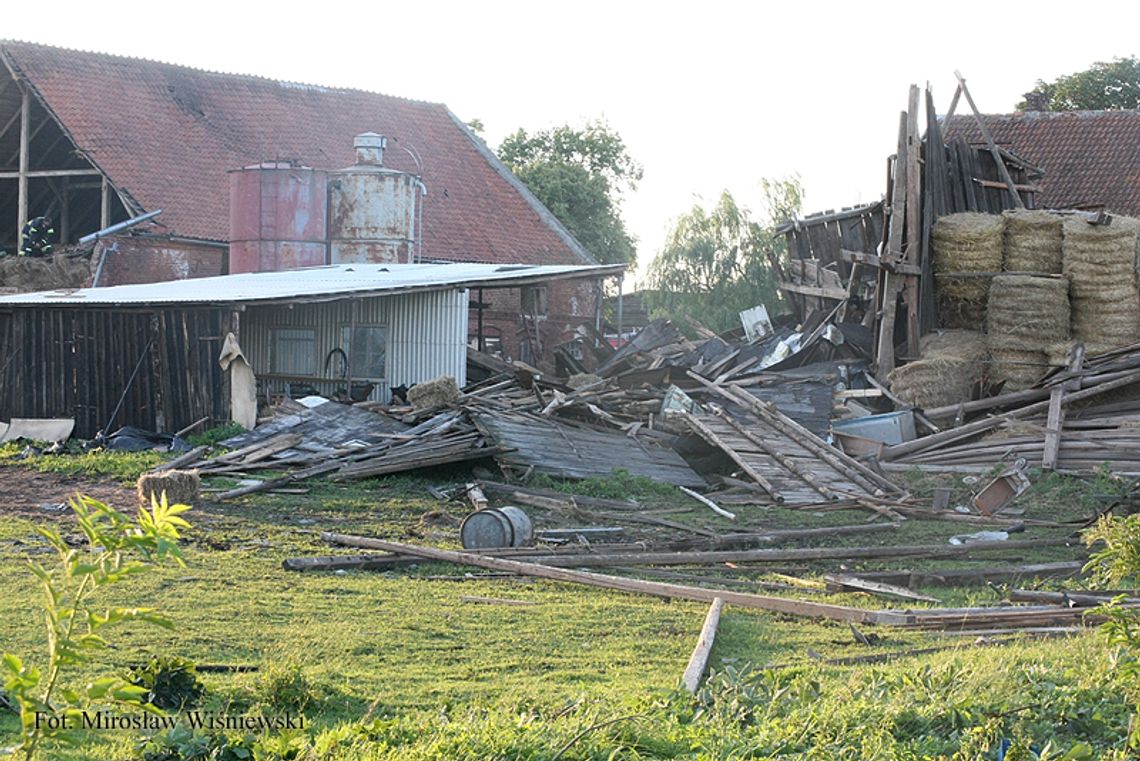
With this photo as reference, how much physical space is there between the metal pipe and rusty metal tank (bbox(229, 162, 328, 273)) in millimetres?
2102

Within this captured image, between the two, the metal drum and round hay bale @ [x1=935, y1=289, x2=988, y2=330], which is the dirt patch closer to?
the metal drum

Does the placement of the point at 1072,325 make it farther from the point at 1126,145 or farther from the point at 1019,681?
the point at 1126,145

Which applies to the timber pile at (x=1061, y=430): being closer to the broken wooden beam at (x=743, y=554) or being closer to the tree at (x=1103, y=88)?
the broken wooden beam at (x=743, y=554)

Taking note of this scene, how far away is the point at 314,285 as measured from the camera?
23766mm

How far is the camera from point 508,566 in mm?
12125

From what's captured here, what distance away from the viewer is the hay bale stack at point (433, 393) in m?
21.6

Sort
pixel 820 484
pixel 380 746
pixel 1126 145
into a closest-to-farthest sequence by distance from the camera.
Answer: pixel 380 746 → pixel 820 484 → pixel 1126 145

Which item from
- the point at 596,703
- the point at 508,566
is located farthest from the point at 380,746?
the point at 508,566

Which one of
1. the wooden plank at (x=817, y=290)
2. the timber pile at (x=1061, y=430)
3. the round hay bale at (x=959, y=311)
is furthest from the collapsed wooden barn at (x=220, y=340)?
the timber pile at (x=1061, y=430)

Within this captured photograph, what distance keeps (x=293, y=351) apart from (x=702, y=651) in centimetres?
1734

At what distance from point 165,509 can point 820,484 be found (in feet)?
46.1

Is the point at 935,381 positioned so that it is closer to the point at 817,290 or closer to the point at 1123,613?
the point at 817,290

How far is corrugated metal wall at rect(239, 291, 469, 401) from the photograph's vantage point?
973 inches

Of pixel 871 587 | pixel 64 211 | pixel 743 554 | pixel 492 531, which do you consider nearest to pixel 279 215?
pixel 64 211
